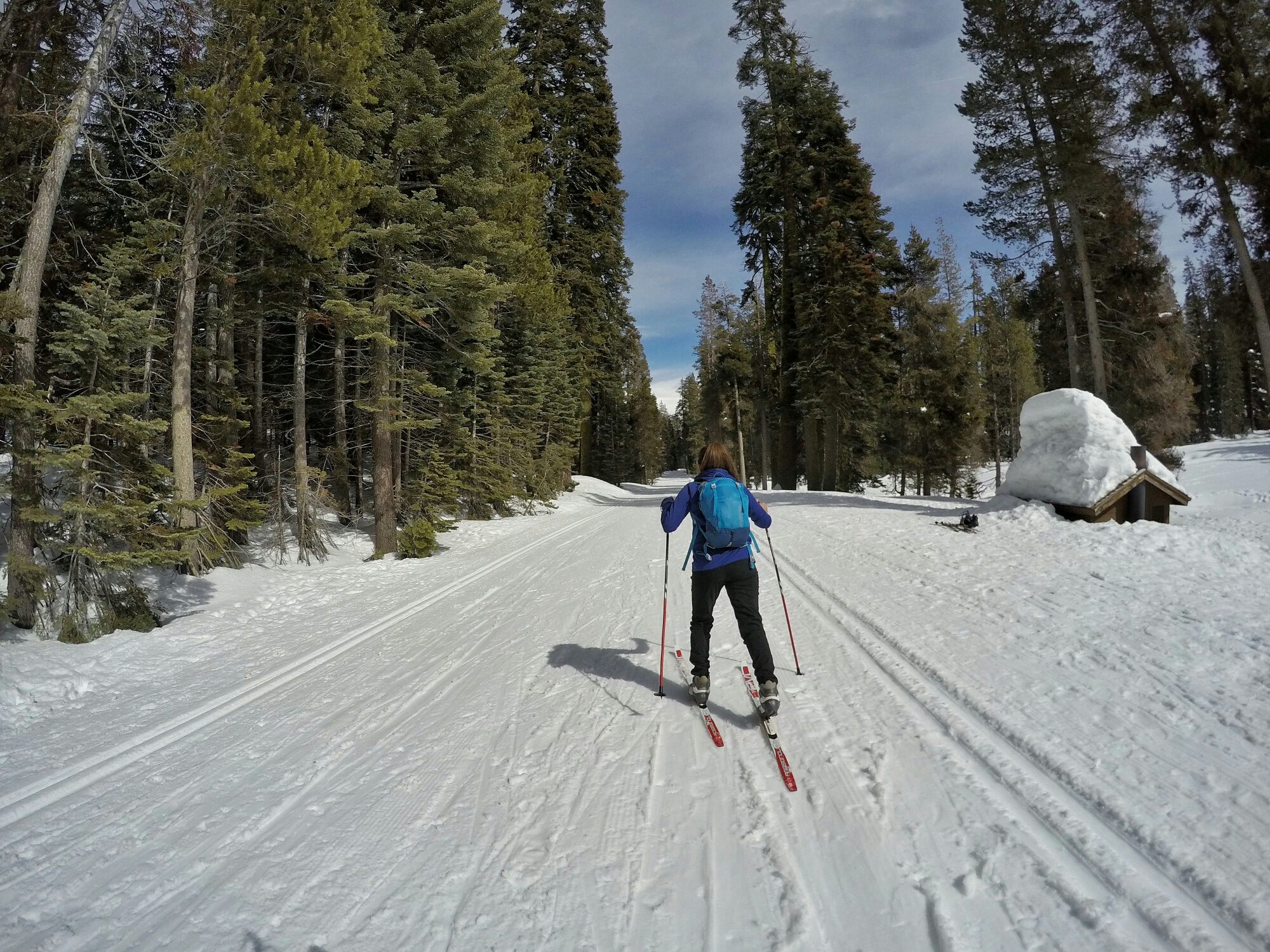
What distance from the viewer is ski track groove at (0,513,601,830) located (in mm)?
3502

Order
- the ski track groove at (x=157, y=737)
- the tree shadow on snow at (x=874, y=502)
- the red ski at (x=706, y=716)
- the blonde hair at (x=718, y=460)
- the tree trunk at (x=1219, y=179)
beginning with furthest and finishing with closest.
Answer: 1. the tree shadow on snow at (x=874, y=502)
2. the tree trunk at (x=1219, y=179)
3. the blonde hair at (x=718, y=460)
4. the red ski at (x=706, y=716)
5. the ski track groove at (x=157, y=737)

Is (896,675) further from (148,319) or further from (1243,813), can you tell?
(148,319)

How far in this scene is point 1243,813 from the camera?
2738 mm

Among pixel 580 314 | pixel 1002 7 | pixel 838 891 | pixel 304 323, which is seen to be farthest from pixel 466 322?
pixel 580 314

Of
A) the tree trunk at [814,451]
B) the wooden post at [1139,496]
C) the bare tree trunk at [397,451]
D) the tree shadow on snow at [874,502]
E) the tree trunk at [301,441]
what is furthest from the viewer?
the tree trunk at [814,451]

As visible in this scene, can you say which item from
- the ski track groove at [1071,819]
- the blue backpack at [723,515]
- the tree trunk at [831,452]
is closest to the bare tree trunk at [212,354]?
the blue backpack at [723,515]

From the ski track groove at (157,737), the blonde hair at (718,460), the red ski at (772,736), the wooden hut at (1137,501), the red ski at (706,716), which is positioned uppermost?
the blonde hair at (718,460)

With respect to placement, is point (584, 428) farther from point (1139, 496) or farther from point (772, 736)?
point (772, 736)

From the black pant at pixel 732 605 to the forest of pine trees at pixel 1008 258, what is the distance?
14120 millimetres

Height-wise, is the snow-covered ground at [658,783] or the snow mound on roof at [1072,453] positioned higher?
the snow mound on roof at [1072,453]

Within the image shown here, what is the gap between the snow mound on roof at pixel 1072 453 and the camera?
10.3 metres

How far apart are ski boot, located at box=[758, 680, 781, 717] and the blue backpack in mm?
964

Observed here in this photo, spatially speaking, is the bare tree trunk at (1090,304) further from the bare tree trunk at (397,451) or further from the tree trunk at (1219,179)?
the bare tree trunk at (397,451)

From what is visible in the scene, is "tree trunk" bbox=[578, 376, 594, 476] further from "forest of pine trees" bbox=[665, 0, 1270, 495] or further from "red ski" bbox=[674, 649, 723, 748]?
"red ski" bbox=[674, 649, 723, 748]
